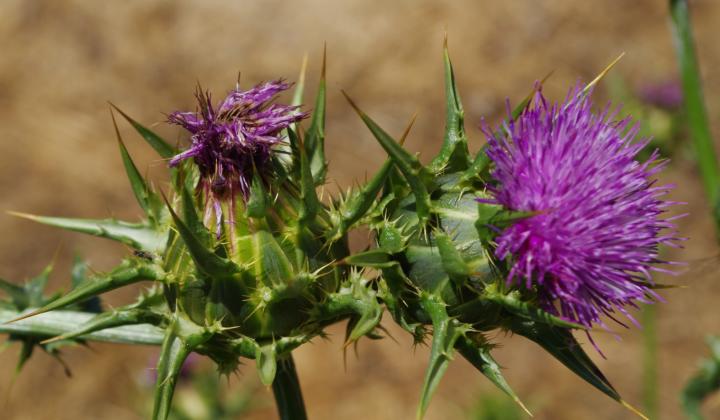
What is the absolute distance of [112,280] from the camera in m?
2.37

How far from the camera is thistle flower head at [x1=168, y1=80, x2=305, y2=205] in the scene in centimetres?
247

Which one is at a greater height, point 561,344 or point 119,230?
point 119,230

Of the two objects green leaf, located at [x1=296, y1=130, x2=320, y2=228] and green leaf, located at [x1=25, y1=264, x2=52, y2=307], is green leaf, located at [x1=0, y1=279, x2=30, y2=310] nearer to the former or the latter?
A: green leaf, located at [x1=25, y1=264, x2=52, y2=307]

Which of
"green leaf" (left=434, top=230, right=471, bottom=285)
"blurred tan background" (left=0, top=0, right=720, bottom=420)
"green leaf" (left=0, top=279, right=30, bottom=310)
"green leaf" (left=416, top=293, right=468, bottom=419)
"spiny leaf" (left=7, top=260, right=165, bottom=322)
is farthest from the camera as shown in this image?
"blurred tan background" (left=0, top=0, right=720, bottom=420)

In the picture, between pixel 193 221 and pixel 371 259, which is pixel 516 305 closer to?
pixel 371 259

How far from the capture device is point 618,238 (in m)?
2.38

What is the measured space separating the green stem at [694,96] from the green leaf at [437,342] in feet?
5.70

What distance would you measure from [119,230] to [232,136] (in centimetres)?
55

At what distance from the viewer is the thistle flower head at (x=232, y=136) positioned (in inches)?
97.2

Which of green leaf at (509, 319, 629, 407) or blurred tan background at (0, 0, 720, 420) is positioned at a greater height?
blurred tan background at (0, 0, 720, 420)

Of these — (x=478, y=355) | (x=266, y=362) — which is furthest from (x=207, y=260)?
(x=478, y=355)

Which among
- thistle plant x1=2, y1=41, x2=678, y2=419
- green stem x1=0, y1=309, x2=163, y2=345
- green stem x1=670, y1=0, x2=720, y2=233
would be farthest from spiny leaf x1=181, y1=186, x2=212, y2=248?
green stem x1=670, y1=0, x2=720, y2=233

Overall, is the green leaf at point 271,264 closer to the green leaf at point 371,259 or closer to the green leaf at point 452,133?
the green leaf at point 371,259

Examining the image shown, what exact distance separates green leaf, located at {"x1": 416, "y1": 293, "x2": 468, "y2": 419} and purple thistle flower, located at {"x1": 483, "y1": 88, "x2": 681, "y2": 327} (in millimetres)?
220
